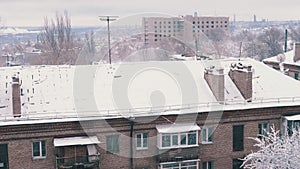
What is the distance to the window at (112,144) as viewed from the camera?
20469 millimetres

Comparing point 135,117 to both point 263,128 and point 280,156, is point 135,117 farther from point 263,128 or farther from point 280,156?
point 263,128

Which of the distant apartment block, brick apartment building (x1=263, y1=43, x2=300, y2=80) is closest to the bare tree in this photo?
the distant apartment block

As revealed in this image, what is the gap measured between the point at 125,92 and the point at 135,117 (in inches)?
87.7

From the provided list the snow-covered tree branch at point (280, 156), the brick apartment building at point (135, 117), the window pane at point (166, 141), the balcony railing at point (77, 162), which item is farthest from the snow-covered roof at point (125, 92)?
the snow-covered tree branch at point (280, 156)

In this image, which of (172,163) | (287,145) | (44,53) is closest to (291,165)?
(287,145)

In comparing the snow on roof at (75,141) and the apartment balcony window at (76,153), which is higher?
the snow on roof at (75,141)

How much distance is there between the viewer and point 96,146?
66.0ft

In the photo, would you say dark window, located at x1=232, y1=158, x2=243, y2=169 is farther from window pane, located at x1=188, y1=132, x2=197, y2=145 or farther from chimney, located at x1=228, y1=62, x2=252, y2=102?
chimney, located at x1=228, y1=62, x2=252, y2=102

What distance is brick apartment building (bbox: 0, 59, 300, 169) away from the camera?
19.4m

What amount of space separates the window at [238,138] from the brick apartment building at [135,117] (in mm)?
15

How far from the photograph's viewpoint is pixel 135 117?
20.2m

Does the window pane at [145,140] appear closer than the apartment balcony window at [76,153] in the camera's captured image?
No

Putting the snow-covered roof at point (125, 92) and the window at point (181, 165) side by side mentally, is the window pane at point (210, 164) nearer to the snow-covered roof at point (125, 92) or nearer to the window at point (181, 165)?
the window at point (181, 165)

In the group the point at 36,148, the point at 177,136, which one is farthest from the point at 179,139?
the point at 36,148
